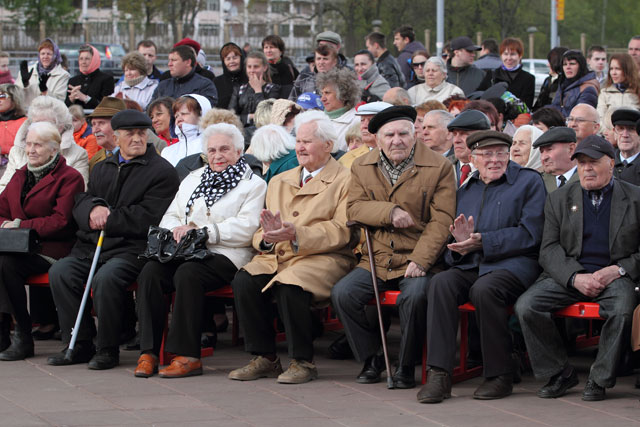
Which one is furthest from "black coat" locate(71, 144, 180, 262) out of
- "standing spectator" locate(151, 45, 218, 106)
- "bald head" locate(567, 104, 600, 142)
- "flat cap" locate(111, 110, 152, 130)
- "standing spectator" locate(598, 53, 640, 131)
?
"standing spectator" locate(598, 53, 640, 131)

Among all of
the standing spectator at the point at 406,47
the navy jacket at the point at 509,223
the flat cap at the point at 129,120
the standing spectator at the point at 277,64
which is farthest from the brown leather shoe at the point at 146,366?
the standing spectator at the point at 406,47

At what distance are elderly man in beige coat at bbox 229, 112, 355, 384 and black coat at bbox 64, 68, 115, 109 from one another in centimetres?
577

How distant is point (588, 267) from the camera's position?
6.39 meters

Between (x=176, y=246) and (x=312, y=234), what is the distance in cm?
96

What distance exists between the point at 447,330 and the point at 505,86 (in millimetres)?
5389

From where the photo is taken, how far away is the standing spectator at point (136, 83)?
470 inches

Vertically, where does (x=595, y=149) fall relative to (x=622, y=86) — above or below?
below

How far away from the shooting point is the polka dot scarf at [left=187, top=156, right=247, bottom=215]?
24.5ft

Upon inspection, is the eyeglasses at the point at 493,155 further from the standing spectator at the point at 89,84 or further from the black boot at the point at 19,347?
the standing spectator at the point at 89,84

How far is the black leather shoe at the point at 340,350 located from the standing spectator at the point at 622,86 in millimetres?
4023

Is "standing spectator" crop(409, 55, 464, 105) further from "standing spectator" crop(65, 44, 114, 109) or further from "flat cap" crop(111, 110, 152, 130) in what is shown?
"flat cap" crop(111, 110, 152, 130)

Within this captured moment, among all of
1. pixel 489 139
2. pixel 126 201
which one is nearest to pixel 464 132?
pixel 489 139

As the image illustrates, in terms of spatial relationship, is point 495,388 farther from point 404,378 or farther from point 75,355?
point 75,355

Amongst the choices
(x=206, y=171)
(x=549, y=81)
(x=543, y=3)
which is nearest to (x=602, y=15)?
(x=543, y=3)
